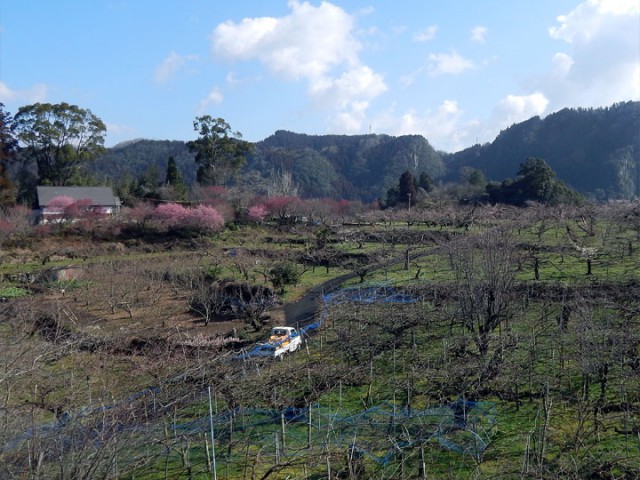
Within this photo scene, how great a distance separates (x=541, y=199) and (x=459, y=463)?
35.9m

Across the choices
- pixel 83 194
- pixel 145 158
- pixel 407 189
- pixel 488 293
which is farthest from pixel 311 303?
pixel 145 158

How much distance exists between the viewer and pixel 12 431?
18.2 ft

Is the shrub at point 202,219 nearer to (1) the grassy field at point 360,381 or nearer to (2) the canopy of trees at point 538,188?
(1) the grassy field at point 360,381

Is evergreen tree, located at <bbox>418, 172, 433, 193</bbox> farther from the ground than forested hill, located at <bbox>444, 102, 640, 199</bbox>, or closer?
closer

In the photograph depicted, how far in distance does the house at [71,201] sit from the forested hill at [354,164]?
104ft

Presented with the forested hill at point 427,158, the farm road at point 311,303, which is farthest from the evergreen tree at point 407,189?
the farm road at point 311,303

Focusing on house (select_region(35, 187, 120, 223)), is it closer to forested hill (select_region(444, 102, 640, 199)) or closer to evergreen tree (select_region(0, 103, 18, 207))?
evergreen tree (select_region(0, 103, 18, 207))

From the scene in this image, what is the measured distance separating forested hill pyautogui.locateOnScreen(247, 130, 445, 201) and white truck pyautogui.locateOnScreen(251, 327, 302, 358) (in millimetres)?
56504

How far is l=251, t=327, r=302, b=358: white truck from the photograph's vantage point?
12.8m

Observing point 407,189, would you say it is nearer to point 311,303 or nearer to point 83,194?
point 83,194

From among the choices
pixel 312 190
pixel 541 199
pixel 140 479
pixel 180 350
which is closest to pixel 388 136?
pixel 312 190

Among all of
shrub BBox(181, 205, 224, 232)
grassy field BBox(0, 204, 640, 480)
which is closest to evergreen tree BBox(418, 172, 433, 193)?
shrub BBox(181, 205, 224, 232)

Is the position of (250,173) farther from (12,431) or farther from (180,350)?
(12,431)

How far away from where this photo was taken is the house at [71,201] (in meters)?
36.0
